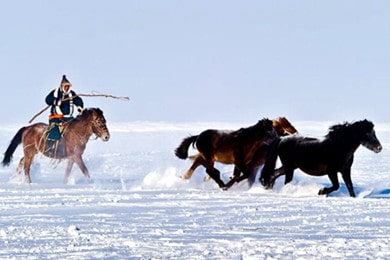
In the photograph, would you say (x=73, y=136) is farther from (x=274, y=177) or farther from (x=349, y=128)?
(x=349, y=128)

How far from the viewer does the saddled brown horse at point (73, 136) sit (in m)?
19.5

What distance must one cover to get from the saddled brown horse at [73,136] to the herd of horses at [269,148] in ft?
0.07

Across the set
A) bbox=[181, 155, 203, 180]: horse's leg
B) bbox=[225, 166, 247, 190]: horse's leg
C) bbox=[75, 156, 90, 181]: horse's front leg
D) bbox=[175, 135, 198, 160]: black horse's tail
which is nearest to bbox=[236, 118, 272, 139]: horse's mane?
bbox=[225, 166, 247, 190]: horse's leg

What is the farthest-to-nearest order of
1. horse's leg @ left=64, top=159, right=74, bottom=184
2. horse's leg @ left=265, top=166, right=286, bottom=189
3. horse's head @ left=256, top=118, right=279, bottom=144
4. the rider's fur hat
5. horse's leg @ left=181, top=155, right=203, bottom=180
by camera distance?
horse's leg @ left=64, top=159, right=74, bottom=184, the rider's fur hat, horse's leg @ left=181, top=155, right=203, bottom=180, horse's head @ left=256, top=118, right=279, bottom=144, horse's leg @ left=265, top=166, right=286, bottom=189

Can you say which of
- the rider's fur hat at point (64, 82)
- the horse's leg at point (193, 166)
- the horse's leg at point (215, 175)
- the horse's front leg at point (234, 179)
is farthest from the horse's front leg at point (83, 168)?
the horse's front leg at point (234, 179)

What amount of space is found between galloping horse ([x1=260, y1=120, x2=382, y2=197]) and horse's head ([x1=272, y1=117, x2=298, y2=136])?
1.90 metres

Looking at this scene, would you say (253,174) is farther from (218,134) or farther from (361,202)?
(361,202)

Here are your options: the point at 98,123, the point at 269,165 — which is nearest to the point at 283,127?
the point at 269,165

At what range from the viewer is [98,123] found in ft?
64.0

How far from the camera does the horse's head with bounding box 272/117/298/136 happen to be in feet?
55.0

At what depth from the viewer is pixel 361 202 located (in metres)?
12.6

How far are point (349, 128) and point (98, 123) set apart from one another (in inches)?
276

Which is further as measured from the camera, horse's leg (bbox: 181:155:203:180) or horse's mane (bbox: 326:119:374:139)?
horse's leg (bbox: 181:155:203:180)

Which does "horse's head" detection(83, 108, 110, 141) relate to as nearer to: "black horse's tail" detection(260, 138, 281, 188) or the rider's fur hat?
the rider's fur hat
